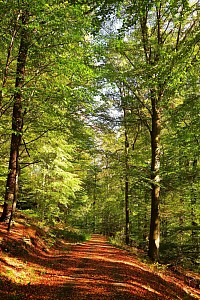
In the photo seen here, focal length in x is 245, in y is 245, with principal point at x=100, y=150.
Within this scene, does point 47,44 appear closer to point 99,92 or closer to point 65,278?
point 99,92

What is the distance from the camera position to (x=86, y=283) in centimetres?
736

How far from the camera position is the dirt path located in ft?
20.2

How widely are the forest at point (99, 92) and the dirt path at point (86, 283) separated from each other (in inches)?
109

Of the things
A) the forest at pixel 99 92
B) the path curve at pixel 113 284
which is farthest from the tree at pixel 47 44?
the path curve at pixel 113 284

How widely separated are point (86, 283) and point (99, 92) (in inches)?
303

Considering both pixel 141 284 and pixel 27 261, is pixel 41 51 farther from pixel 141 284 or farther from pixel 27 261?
pixel 141 284

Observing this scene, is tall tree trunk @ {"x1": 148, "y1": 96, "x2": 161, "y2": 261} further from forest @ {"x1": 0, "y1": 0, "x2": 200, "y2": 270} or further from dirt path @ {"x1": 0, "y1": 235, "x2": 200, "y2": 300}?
dirt path @ {"x1": 0, "y1": 235, "x2": 200, "y2": 300}

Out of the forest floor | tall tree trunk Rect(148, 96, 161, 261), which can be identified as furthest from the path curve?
tall tree trunk Rect(148, 96, 161, 261)

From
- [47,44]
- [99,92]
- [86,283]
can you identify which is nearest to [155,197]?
[99,92]

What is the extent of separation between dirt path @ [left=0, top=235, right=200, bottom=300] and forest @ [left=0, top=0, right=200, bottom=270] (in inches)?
109

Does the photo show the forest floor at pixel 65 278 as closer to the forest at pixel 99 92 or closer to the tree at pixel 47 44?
the forest at pixel 99 92

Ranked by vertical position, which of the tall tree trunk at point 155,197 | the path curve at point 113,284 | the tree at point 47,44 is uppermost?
the tree at point 47,44

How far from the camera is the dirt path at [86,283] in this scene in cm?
617

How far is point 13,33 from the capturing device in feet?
25.5
